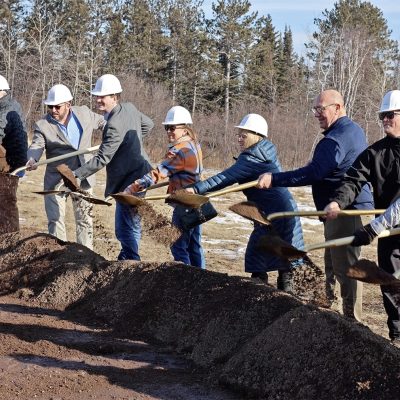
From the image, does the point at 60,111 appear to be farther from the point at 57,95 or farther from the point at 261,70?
the point at 261,70

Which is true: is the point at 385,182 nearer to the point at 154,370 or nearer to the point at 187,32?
the point at 154,370

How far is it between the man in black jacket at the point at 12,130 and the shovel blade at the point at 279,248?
14.4 ft

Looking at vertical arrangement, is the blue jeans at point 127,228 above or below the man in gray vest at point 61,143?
below

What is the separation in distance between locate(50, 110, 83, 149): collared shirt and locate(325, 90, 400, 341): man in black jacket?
12.2 feet

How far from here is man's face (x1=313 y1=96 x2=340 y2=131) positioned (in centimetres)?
605

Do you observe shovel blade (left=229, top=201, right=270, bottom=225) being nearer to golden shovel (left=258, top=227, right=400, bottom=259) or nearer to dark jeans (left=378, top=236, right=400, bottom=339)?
golden shovel (left=258, top=227, right=400, bottom=259)

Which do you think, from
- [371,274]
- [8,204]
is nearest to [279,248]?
[371,274]

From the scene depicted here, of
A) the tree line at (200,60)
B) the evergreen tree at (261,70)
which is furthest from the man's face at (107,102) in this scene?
the evergreen tree at (261,70)

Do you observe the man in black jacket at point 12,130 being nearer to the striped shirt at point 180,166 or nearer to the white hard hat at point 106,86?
the white hard hat at point 106,86

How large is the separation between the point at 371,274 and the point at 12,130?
17.7 feet

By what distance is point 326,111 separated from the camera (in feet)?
19.9

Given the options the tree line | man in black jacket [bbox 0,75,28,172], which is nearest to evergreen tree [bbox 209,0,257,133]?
A: the tree line

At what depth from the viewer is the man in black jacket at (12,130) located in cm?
875

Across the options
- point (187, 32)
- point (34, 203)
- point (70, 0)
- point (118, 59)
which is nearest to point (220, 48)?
point (187, 32)
